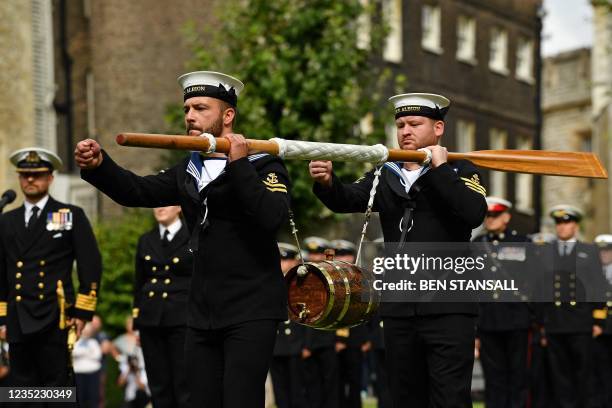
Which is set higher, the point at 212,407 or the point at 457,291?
the point at 457,291

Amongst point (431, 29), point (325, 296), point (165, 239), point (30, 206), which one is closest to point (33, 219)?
point (30, 206)

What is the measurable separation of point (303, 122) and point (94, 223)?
20.4 ft

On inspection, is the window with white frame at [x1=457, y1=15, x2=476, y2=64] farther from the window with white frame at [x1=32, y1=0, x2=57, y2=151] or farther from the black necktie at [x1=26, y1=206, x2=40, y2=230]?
the black necktie at [x1=26, y1=206, x2=40, y2=230]

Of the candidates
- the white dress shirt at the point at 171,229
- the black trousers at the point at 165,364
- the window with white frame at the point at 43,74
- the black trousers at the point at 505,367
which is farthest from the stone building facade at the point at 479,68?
the black trousers at the point at 165,364

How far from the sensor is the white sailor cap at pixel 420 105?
917 cm

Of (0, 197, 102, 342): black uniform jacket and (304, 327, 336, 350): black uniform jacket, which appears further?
(304, 327, 336, 350): black uniform jacket

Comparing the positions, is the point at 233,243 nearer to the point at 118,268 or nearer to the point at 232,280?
the point at 232,280

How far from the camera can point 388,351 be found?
361 inches

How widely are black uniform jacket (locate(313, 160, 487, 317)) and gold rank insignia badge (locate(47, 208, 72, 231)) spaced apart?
344 centimetres

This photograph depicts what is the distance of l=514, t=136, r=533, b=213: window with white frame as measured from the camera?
41.4 m

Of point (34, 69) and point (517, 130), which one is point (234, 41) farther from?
point (517, 130)

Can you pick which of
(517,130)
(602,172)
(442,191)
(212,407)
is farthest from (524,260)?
(517,130)

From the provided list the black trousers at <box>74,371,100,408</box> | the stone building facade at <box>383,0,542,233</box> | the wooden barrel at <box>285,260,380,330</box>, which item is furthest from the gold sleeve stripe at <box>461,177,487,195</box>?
the stone building facade at <box>383,0,542,233</box>

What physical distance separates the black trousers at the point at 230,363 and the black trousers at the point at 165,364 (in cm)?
396
